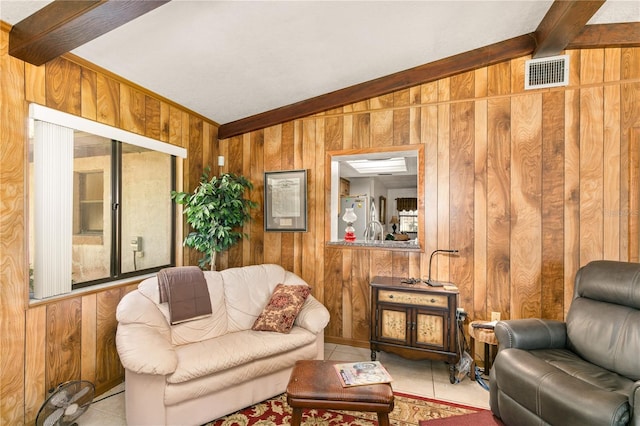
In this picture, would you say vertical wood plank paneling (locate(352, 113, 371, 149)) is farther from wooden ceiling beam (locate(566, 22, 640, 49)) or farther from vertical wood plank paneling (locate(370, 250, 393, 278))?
wooden ceiling beam (locate(566, 22, 640, 49))

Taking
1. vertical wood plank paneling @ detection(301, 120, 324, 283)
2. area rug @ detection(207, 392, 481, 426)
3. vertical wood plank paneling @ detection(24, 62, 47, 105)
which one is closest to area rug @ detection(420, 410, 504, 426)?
area rug @ detection(207, 392, 481, 426)

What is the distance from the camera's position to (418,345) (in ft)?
8.75

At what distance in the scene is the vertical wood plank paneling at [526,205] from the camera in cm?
275

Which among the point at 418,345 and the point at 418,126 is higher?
the point at 418,126

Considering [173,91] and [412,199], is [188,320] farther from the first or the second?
[412,199]

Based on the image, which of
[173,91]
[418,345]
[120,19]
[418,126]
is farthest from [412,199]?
[120,19]

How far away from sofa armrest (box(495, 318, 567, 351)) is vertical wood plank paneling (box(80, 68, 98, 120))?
11.5ft

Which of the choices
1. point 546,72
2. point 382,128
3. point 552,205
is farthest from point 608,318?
point 382,128

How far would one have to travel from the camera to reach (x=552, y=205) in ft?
8.89

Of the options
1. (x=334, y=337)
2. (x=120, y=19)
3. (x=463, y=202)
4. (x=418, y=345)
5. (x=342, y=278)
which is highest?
(x=120, y=19)

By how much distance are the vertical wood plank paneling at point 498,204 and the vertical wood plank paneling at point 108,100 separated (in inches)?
134

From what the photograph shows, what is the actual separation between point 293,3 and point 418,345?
2833 millimetres

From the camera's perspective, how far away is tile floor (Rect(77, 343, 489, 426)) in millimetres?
2160

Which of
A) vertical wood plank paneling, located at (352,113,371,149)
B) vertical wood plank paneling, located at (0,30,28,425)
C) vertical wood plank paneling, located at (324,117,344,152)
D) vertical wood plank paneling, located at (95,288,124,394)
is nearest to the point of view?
vertical wood plank paneling, located at (0,30,28,425)
